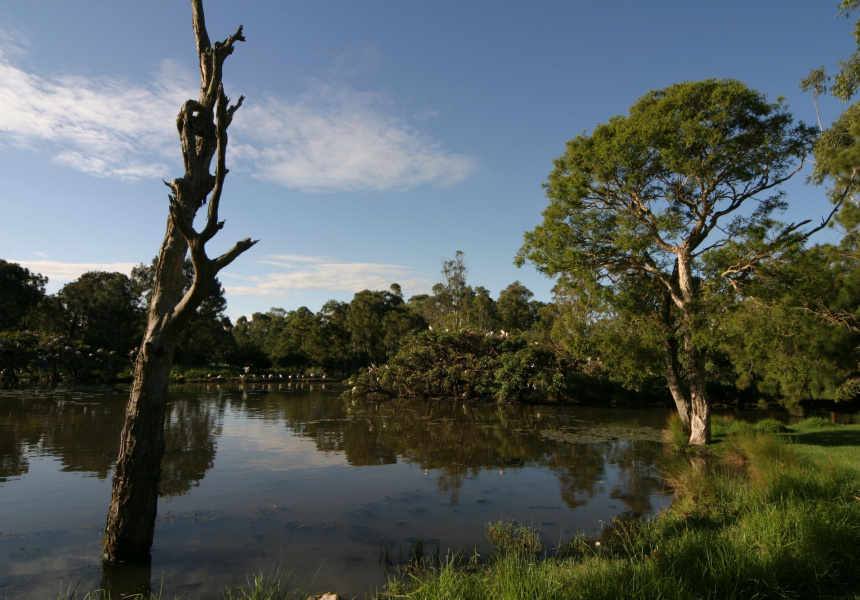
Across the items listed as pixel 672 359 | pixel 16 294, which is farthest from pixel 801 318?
pixel 16 294

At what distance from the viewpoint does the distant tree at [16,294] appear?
4141cm

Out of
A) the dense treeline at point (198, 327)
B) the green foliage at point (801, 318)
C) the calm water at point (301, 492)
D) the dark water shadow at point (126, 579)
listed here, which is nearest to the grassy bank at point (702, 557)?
the dark water shadow at point (126, 579)

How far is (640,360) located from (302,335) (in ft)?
158

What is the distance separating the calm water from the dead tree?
2.00ft

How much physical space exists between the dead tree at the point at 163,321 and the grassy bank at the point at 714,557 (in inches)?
121

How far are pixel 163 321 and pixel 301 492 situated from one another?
4.82 metres

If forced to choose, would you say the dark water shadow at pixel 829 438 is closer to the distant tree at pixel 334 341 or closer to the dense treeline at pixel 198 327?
the dense treeline at pixel 198 327

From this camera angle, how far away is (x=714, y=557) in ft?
15.3

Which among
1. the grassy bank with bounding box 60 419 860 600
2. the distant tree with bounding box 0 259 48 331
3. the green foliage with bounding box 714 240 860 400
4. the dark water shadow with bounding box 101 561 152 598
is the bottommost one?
the dark water shadow with bounding box 101 561 152 598

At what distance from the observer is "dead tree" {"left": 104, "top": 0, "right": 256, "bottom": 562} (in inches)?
220

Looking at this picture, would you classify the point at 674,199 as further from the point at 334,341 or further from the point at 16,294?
the point at 16,294

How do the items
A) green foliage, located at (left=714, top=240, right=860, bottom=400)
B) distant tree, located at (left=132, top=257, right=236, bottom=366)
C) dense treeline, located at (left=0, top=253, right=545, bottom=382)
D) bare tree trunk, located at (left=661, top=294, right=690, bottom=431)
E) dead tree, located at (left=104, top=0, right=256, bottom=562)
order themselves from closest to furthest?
dead tree, located at (left=104, top=0, right=256, bottom=562)
green foliage, located at (left=714, top=240, right=860, bottom=400)
bare tree trunk, located at (left=661, top=294, right=690, bottom=431)
dense treeline, located at (left=0, top=253, right=545, bottom=382)
distant tree, located at (left=132, top=257, right=236, bottom=366)

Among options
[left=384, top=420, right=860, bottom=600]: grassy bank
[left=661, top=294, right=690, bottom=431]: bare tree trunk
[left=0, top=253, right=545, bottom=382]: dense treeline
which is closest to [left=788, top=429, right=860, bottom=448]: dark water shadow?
[left=661, top=294, right=690, bottom=431]: bare tree trunk

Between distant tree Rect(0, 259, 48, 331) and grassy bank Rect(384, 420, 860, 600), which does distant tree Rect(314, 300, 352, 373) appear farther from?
grassy bank Rect(384, 420, 860, 600)
